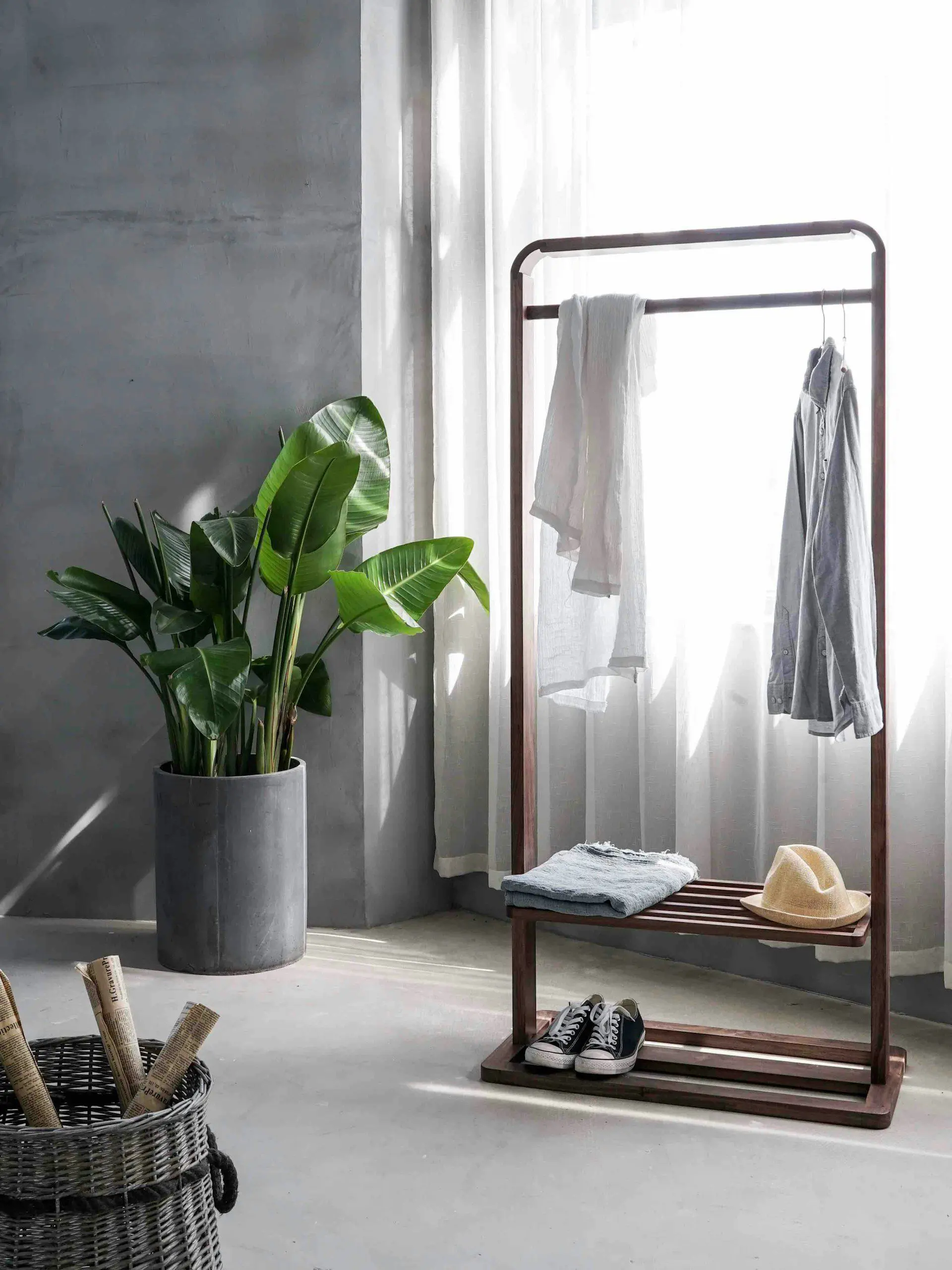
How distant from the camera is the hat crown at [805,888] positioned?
231cm

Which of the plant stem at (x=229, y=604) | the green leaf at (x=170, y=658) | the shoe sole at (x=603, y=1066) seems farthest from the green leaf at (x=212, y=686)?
the shoe sole at (x=603, y=1066)

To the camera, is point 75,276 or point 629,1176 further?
point 75,276

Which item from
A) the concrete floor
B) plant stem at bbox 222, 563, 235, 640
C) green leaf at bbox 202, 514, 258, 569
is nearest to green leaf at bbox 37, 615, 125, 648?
plant stem at bbox 222, 563, 235, 640

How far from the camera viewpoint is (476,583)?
326cm

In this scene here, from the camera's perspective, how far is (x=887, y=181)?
270 centimetres

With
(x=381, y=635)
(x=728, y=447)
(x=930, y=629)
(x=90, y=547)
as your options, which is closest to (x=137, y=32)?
(x=90, y=547)

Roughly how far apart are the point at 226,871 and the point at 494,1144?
1.15 metres

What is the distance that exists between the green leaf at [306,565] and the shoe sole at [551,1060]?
47.6 inches

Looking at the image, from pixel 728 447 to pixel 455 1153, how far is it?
1.72 m

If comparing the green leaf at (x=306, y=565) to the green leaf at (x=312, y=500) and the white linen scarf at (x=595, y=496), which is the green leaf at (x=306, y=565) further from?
the white linen scarf at (x=595, y=496)

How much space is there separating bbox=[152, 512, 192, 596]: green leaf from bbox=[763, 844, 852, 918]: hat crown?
1.62 metres

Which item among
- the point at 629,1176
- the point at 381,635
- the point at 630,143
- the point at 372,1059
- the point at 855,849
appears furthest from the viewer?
the point at 381,635

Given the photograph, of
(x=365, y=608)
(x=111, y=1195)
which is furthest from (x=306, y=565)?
(x=111, y=1195)

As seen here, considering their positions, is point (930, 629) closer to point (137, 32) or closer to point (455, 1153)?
point (455, 1153)
